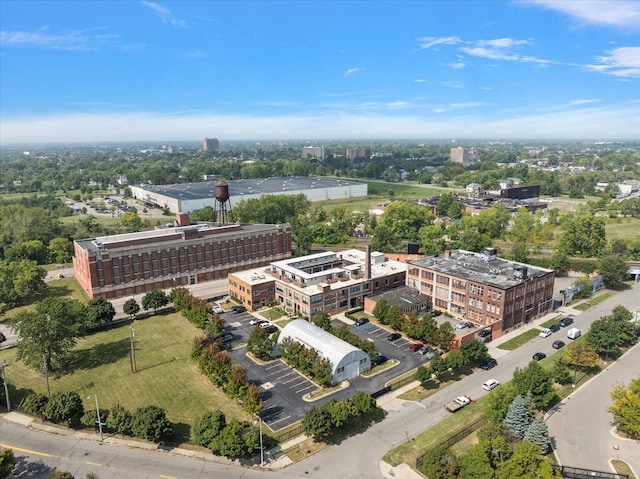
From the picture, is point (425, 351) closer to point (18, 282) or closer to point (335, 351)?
point (335, 351)

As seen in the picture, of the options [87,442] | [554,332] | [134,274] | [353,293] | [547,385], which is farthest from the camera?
[134,274]

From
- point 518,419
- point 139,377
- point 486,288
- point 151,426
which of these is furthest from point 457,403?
point 139,377

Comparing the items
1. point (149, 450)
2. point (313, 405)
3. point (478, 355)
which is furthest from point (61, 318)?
point (478, 355)

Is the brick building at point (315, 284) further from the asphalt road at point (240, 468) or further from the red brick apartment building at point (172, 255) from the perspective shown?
the asphalt road at point (240, 468)

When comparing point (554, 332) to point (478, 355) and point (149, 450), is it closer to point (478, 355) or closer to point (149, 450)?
point (478, 355)

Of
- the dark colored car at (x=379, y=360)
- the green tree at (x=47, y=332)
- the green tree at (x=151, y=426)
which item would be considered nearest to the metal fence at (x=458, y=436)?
the dark colored car at (x=379, y=360)

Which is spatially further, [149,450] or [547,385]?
[547,385]

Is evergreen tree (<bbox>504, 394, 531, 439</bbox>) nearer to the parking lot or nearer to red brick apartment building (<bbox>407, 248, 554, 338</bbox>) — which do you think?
the parking lot
